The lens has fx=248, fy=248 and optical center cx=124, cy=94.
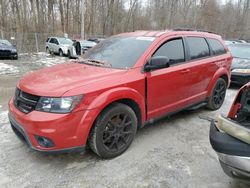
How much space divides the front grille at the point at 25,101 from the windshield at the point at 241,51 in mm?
7591

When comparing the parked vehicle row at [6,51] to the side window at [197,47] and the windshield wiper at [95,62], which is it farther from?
the side window at [197,47]

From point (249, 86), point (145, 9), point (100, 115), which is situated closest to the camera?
point (249, 86)

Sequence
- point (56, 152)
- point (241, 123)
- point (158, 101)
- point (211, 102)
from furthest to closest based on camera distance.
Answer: point (211, 102), point (158, 101), point (56, 152), point (241, 123)

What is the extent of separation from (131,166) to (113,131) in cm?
51

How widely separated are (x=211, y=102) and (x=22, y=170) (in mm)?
3863

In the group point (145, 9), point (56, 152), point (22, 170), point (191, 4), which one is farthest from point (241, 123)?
point (191, 4)

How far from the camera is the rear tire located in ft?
17.2

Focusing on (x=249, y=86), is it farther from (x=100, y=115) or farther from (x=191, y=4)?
(x=191, y=4)

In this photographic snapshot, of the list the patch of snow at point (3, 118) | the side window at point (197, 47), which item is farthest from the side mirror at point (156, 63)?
the patch of snow at point (3, 118)

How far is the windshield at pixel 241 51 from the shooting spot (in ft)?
28.1

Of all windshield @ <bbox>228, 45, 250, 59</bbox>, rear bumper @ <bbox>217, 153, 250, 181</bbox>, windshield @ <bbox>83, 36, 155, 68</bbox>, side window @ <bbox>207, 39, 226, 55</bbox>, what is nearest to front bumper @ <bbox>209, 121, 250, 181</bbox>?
rear bumper @ <bbox>217, 153, 250, 181</bbox>

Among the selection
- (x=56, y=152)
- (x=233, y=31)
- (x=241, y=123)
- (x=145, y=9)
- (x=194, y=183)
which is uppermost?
(x=145, y=9)

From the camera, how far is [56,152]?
9.57 ft

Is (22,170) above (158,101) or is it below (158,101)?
below
